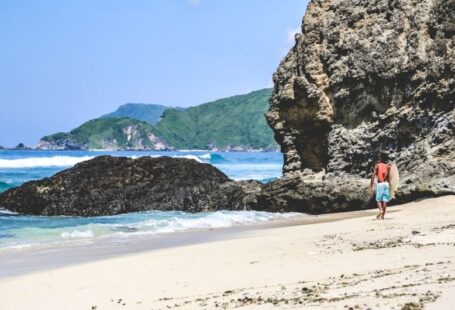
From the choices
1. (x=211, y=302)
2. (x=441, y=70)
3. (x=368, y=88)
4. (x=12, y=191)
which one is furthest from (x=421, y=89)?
(x=12, y=191)

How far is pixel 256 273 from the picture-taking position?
286 inches

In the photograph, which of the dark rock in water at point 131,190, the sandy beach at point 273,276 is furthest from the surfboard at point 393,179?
the dark rock in water at point 131,190

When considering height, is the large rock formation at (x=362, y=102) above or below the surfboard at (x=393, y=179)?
above

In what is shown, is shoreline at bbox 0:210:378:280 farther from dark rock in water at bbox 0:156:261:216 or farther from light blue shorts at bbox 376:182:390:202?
dark rock in water at bbox 0:156:261:216

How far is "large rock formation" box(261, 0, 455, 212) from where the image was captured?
50.7ft

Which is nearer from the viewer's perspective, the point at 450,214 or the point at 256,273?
the point at 256,273

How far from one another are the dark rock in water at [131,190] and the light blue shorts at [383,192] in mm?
6368

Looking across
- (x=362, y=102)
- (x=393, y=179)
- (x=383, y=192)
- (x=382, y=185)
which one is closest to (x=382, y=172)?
(x=382, y=185)

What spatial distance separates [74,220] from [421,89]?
34.8ft

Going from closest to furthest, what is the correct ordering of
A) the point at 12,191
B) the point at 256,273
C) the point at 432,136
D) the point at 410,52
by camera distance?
the point at 256,273 → the point at 432,136 → the point at 410,52 → the point at 12,191

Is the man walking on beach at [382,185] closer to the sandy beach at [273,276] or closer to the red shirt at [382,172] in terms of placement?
the red shirt at [382,172]

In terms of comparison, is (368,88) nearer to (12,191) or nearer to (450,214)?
(450,214)

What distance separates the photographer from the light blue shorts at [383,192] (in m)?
13.4

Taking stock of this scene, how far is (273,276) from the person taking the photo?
6.93 meters
